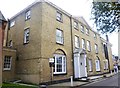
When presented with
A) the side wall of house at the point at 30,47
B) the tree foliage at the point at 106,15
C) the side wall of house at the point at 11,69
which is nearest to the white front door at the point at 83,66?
the side wall of house at the point at 30,47

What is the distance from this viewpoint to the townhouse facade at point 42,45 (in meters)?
15.8

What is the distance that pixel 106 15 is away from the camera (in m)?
8.98

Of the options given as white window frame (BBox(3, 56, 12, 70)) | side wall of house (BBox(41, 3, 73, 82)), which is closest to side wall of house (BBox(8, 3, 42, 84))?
side wall of house (BBox(41, 3, 73, 82))

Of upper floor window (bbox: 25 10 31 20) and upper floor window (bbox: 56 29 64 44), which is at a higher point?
upper floor window (bbox: 25 10 31 20)

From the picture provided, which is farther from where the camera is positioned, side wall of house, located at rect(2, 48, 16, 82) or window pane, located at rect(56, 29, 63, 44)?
window pane, located at rect(56, 29, 63, 44)

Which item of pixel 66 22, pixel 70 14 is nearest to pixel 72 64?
pixel 66 22

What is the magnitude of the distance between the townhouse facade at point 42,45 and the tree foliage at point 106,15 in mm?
7587

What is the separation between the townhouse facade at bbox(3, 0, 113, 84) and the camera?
15.8 meters

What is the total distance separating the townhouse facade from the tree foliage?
759cm

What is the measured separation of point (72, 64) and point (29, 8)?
870 cm

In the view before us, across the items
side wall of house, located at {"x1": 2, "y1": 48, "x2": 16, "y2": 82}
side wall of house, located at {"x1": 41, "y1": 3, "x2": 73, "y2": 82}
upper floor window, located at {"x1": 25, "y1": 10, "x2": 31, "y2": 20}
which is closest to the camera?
side wall of house, located at {"x1": 41, "y1": 3, "x2": 73, "y2": 82}

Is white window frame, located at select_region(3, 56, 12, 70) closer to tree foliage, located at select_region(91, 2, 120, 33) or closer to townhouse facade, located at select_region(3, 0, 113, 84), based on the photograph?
townhouse facade, located at select_region(3, 0, 113, 84)

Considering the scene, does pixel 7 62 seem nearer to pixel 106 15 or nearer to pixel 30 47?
pixel 30 47

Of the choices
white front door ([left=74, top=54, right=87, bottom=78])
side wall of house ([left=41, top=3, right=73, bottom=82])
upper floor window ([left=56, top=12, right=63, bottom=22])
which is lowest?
white front door ([left=74, top=54, right=87, bottom=78])
